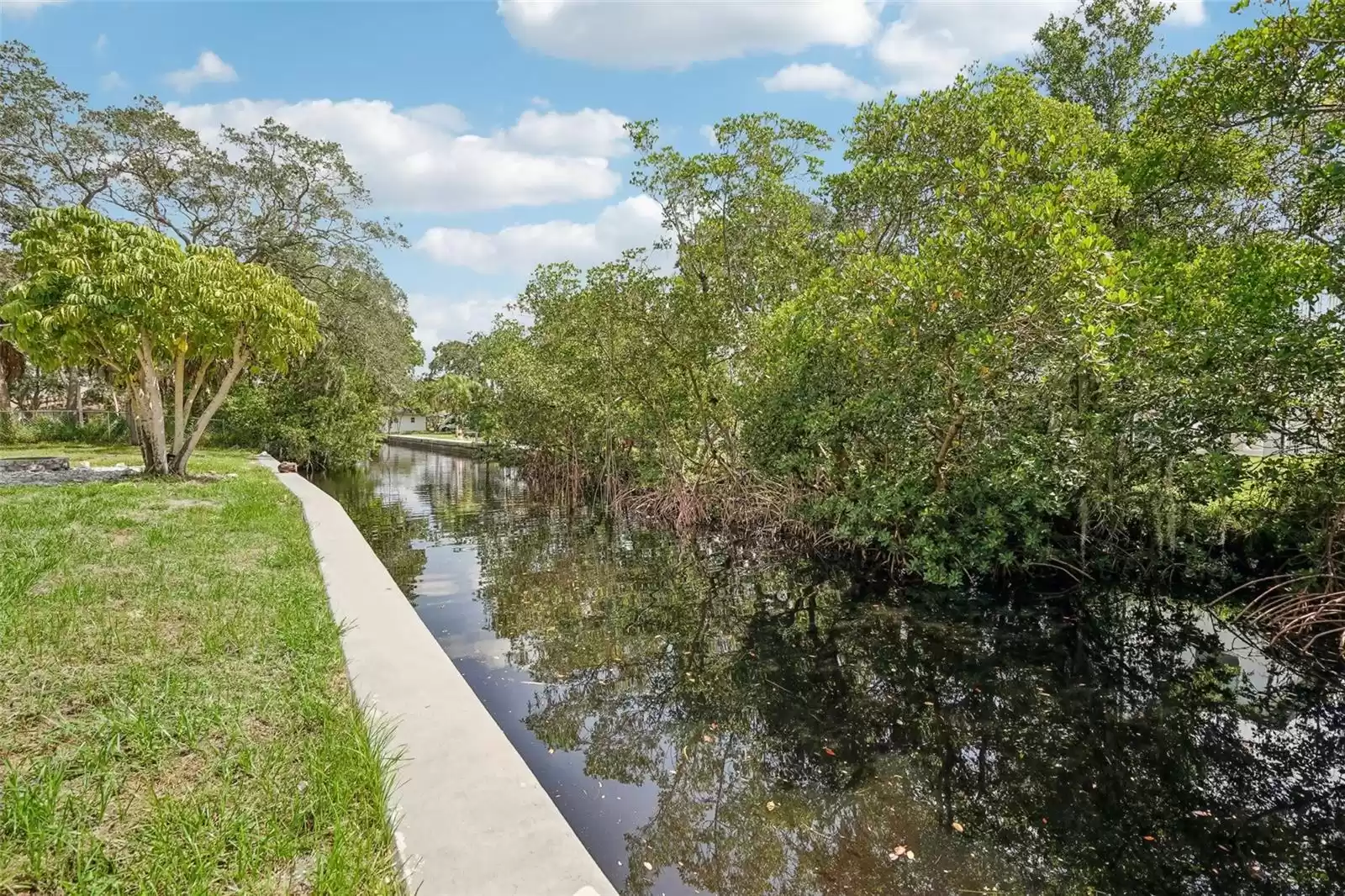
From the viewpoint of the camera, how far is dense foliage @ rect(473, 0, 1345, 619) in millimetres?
6441

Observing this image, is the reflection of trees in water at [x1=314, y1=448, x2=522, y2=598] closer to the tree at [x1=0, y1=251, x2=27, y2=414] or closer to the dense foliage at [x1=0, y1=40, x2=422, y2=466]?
the dense foliage at [x1=0, y1=40, x2=422, y2=466]

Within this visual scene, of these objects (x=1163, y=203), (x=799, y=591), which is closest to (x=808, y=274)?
(x=1163, y=203)

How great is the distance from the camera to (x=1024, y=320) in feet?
23.4

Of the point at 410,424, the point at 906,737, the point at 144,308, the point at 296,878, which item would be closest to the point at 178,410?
the point at 144,308

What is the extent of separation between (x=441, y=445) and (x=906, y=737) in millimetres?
36215

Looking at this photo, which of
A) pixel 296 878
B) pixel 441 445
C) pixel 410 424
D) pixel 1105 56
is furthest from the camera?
pixel 410 424

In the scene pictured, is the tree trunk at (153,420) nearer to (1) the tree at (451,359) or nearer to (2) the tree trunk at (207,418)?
(2) the tree trunk at (207,418)

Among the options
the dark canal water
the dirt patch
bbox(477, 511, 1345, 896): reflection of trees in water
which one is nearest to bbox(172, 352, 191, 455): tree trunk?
the dark canal water

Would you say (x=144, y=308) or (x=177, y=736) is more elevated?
(x=144, y=308)

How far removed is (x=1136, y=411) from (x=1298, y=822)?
14.7ft

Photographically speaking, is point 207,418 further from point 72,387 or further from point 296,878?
point 72,387

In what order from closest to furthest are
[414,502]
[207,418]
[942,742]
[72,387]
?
[942,742]
[207,418]
[414,502]
[72,387]

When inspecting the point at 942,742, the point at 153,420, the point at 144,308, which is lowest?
the point at 942,742

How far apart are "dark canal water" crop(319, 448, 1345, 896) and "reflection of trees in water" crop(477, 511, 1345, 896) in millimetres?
18
